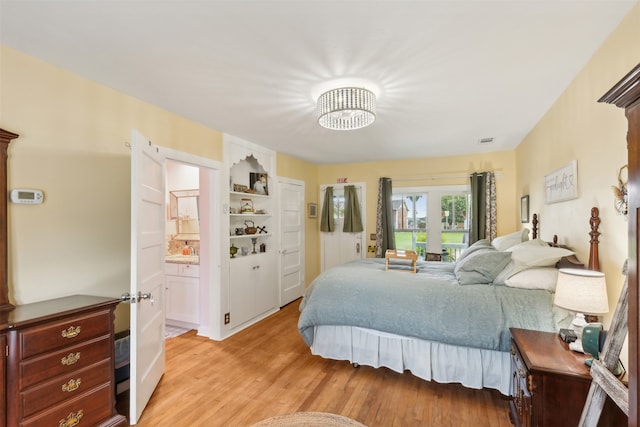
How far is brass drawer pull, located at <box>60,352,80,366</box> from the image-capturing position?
159 centimetres

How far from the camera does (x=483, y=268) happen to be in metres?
2.45

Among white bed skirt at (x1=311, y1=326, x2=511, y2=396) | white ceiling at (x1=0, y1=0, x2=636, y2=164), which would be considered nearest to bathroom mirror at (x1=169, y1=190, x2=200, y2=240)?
white ceiling at (x1=0, y1=0, x2=636, y2=164)

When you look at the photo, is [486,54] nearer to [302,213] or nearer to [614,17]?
[614,17]

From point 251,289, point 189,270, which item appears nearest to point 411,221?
point 251,289

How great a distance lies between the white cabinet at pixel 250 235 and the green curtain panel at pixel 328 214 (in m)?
1.27

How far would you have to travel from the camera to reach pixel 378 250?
4820 millimetres

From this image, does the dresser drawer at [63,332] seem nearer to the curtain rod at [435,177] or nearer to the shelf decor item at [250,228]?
the shelf decor item at [250,228]

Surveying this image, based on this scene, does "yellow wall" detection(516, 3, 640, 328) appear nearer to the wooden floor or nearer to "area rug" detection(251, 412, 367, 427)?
Result: the wooden floor

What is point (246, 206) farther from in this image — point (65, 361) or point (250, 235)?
point (65, 361)

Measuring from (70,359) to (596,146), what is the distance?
337 centimetres

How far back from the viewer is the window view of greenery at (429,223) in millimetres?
4529

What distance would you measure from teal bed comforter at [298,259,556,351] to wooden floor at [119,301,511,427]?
0.43m

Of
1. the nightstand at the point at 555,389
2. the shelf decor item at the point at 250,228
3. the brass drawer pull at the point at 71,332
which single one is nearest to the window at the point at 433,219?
the shelf decor item at the point at 250,228

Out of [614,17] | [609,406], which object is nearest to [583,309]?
[609,406]
